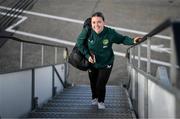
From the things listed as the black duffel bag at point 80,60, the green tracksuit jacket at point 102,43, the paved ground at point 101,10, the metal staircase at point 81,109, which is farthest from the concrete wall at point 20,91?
the paved ground at point 101,10

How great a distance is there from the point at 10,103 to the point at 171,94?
2.58m

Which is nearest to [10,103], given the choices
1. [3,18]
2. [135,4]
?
[3,18]

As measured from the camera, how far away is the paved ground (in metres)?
14.1

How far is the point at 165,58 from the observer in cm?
1264

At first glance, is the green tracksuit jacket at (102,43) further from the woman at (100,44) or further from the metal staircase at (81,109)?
the metal staircase at (81,109)

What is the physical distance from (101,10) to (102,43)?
11159 mm

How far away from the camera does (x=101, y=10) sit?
53.0 feet

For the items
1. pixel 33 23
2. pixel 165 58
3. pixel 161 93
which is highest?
pixel 161 93

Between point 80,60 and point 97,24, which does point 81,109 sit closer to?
point 80,60

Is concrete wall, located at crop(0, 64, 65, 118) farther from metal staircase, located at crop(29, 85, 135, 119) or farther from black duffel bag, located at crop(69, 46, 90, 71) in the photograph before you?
black duffel bag, located at crop(69, 46, 90, 71)

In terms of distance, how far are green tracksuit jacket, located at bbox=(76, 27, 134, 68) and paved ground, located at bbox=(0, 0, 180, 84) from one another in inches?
282

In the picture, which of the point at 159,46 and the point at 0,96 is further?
the point at 159,46

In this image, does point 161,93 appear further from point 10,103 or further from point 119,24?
point 119,24

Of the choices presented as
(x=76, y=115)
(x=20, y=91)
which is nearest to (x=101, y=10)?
(x=76, y=115)
